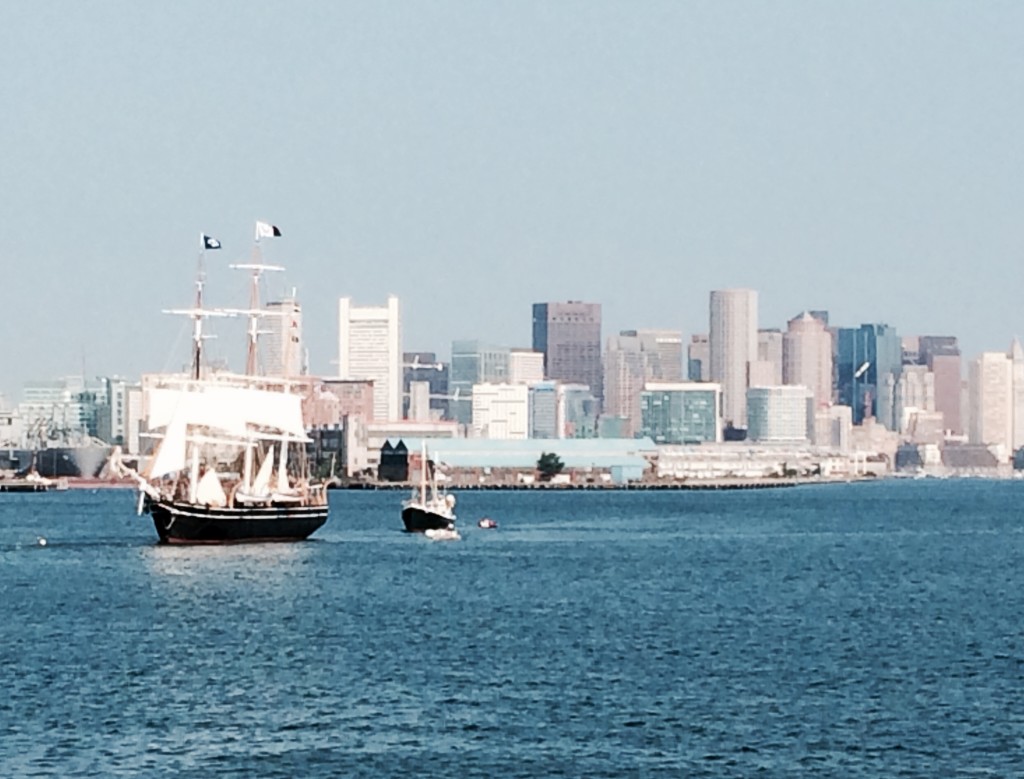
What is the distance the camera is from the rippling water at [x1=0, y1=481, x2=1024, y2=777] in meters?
35.4

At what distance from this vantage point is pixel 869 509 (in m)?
173

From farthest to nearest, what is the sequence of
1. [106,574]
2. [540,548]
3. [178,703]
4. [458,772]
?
1. [540,548]
2. [106,574]
3. [178,703]
4. [458,772]

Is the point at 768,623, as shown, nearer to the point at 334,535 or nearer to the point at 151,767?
the point at 151,767

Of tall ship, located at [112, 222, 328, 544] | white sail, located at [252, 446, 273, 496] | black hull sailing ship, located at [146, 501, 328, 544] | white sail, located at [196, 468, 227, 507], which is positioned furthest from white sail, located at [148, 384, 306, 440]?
black hull sailing ship, located at [146, 501, 328, 544]

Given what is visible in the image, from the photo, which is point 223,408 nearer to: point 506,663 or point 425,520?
point 425,520

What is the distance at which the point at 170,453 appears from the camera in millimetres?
100250

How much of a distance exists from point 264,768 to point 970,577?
46.6 m

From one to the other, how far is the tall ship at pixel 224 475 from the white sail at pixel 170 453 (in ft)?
0.14

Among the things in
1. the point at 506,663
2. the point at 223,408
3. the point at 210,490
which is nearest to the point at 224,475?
the point at 223,408

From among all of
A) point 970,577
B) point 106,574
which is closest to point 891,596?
point 970,577

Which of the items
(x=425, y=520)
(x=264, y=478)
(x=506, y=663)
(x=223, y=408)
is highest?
(x=223, y=408)

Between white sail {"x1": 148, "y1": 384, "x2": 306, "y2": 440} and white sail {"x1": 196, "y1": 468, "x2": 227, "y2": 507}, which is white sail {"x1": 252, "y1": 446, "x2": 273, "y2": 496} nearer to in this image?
white sail {"x1": 196, "y1": 468, "x2": 227, "y2": 507}

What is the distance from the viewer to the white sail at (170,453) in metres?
98.2

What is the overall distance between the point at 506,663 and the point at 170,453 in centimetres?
5537
